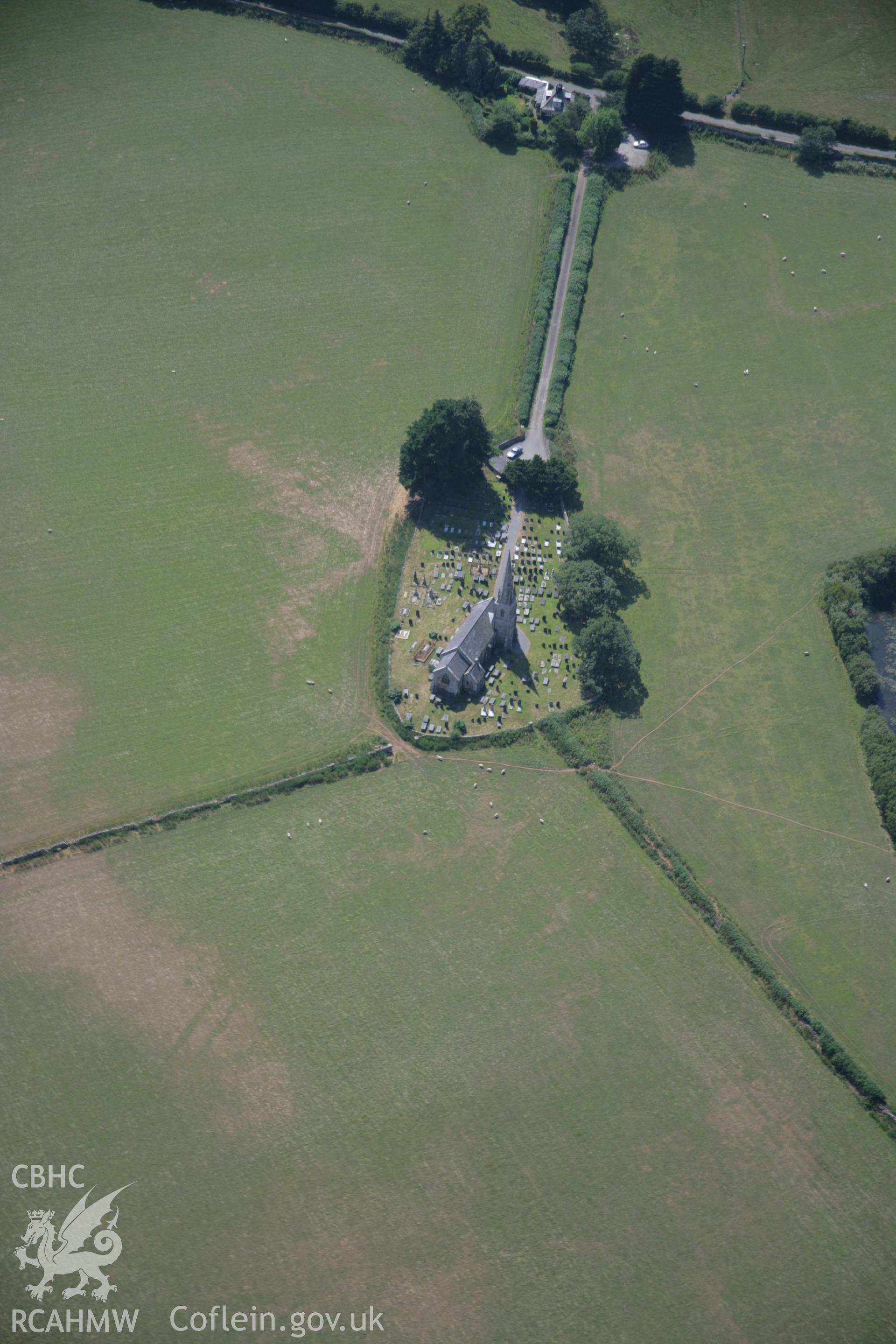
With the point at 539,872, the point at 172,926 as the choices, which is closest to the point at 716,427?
the point at 539,872

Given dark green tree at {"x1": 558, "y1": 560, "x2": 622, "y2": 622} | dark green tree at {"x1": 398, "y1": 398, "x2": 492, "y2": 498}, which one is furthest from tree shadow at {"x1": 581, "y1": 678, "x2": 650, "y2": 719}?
dark green tree at {"x1": 398, "y1": 398, "x2": 492, "y2": 498}

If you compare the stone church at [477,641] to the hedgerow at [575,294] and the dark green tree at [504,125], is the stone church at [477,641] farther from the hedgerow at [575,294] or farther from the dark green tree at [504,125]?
the dark green tree at [504,125]

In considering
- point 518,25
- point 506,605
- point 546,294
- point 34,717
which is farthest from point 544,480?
point 518,25

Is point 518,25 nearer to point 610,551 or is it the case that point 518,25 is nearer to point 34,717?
point 610,551

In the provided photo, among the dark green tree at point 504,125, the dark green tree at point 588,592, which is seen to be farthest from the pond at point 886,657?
the dark green tree at point 504,125

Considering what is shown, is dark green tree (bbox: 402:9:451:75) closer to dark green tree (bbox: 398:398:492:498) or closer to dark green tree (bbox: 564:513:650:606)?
dark green tree (bbox: 398:398:492:498)

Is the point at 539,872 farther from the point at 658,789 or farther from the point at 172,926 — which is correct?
the point at 172,926
